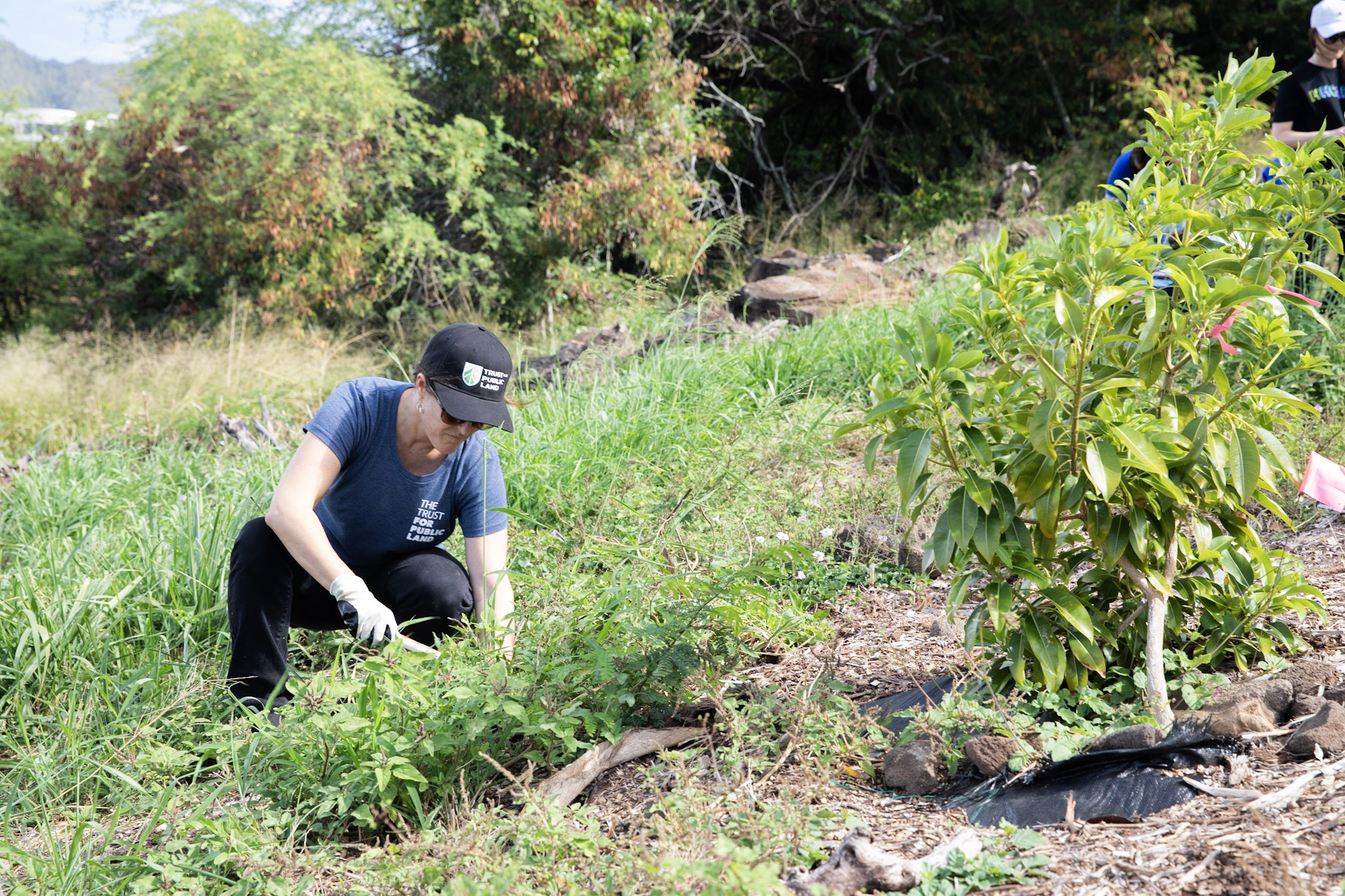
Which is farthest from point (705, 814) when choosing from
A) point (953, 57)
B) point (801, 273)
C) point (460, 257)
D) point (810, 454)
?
point (953, 57)

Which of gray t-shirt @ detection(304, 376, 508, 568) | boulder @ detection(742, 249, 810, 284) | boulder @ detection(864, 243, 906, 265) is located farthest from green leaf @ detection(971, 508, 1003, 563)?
boulder @ detection(864, 243, 906, 265)

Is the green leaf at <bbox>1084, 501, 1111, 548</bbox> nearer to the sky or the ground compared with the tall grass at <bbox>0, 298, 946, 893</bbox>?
nearer to the sky

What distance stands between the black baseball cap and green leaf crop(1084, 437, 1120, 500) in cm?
147

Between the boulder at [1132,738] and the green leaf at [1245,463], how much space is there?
1.52 ft

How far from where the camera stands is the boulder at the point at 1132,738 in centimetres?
179

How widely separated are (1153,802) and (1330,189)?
1.16 metres

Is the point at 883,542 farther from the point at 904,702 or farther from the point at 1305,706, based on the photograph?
the point at 1305,706

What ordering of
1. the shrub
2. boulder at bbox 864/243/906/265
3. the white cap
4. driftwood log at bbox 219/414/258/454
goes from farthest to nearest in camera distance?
1. the shrub
2. boulder at bbox 864/243/906/265
3. driftwood log at bbox 219/414/258/454
4. the white cap

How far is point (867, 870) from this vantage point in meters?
1.60

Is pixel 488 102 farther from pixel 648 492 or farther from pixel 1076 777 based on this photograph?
A: pixel 1076 777

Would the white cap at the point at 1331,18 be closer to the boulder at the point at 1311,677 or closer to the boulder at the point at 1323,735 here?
the boulder at the point at 1311,677

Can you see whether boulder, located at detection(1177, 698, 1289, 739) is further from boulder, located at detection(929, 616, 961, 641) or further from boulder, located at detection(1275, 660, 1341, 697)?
boulder, located at detection(929, 616, 961, 641)

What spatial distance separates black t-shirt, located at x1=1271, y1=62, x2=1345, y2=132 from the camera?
4223 mm

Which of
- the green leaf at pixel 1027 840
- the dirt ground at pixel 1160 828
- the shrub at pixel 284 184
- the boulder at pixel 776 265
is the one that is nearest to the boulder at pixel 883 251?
the boulder at pixel 776 265
